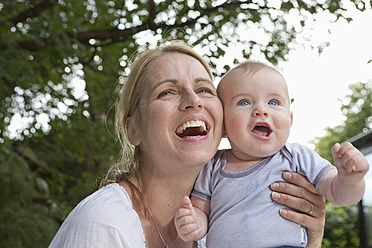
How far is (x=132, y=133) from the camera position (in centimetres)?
214

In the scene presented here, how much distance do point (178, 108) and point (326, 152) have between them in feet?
98.9

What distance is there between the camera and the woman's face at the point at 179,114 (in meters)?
1.85

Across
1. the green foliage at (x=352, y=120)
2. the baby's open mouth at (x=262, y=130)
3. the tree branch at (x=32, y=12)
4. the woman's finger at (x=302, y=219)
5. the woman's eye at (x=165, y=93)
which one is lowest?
the green foliage at (x=352, y=120)

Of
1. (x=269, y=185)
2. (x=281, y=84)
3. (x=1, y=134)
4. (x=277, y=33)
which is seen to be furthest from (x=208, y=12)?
(x=1, y=134)

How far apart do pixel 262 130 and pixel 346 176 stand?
38 centimetres

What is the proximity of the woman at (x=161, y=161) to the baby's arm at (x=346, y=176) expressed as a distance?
16cm

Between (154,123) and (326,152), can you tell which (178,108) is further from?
(326,152)

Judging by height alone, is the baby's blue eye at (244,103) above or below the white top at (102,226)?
above

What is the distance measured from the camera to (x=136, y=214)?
1817mm

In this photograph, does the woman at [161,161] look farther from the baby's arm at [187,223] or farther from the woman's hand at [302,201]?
the baby's arm at [187,223]

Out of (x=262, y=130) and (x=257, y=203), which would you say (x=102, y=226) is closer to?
(x=257, y=203)

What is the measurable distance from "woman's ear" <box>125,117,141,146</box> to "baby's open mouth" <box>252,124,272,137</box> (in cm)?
55

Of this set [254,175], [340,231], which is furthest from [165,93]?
[340,231]

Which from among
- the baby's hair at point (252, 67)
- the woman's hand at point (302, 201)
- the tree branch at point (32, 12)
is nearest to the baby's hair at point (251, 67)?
the baby's hair at point (252, 67)
